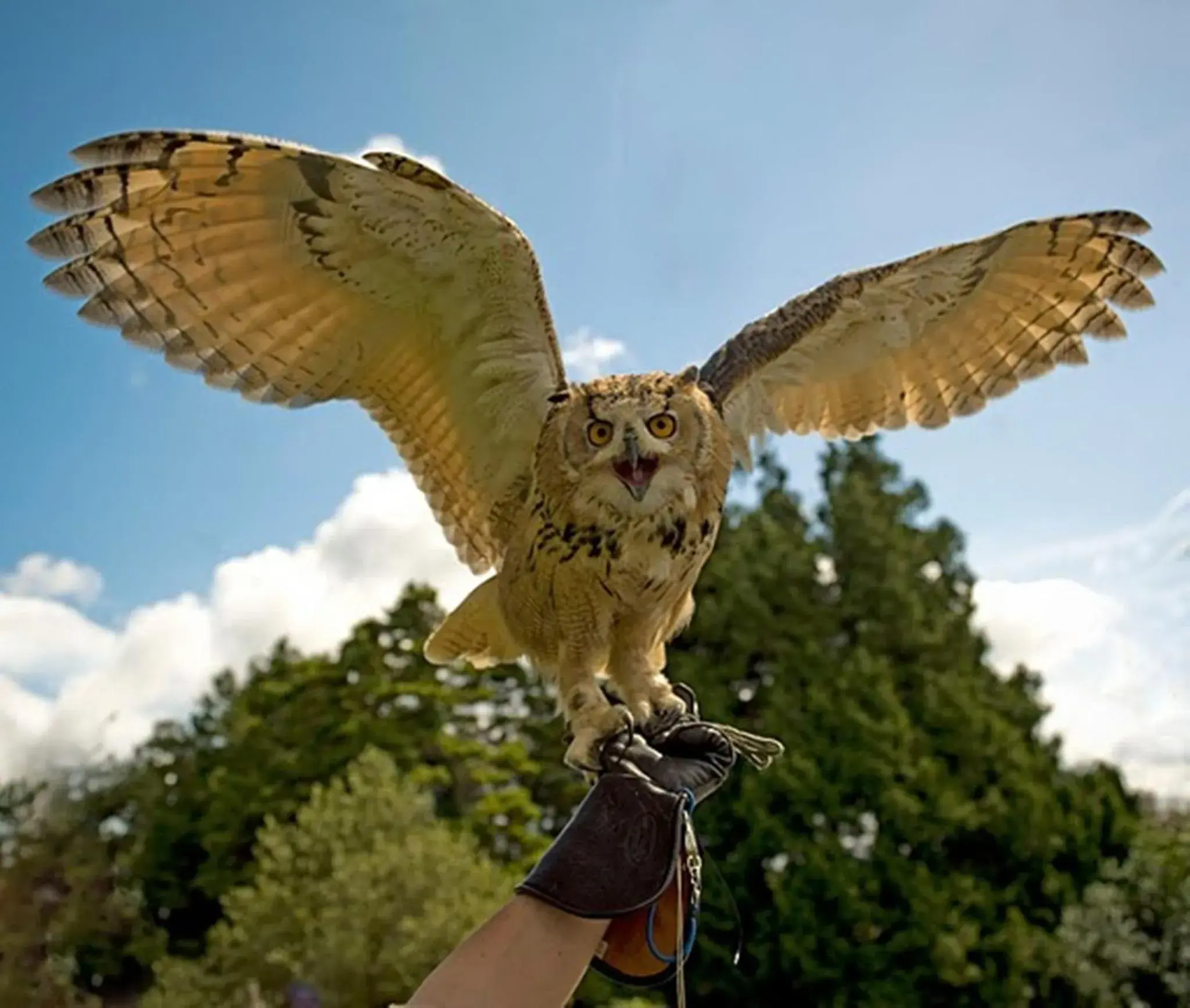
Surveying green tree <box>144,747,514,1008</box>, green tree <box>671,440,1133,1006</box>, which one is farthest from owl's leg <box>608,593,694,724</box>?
green tree <box>671,440,1133,1006</box>

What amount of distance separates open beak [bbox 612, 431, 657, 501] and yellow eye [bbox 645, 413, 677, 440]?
0.06 meters

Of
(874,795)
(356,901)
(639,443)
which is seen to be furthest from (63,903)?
(639,443)

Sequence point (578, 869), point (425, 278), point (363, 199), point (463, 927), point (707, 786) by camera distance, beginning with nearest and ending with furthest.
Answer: point (578, 869)
point (707, 786)
point (363, 199)
point (425, 278)
point (463, 927)

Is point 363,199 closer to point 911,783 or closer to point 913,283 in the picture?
point 913,283

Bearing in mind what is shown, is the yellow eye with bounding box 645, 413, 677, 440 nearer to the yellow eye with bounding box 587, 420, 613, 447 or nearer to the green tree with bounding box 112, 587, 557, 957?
the yellow eye with bounding box 587, 420, 613, 447

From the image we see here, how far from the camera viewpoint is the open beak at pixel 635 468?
7.95 ft

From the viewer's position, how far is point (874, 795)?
45.6 feet

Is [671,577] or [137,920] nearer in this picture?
[671,577]

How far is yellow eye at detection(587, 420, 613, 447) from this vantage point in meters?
2.49

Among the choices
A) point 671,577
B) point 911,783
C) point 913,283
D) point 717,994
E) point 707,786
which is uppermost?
point 911,783

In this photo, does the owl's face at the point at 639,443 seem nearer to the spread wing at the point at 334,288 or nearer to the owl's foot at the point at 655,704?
the spread wing at the point at 334,288

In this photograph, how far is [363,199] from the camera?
8.53ft

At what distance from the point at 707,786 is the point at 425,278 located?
55.4 inches

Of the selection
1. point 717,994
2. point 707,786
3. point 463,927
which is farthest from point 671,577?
point 717,994
